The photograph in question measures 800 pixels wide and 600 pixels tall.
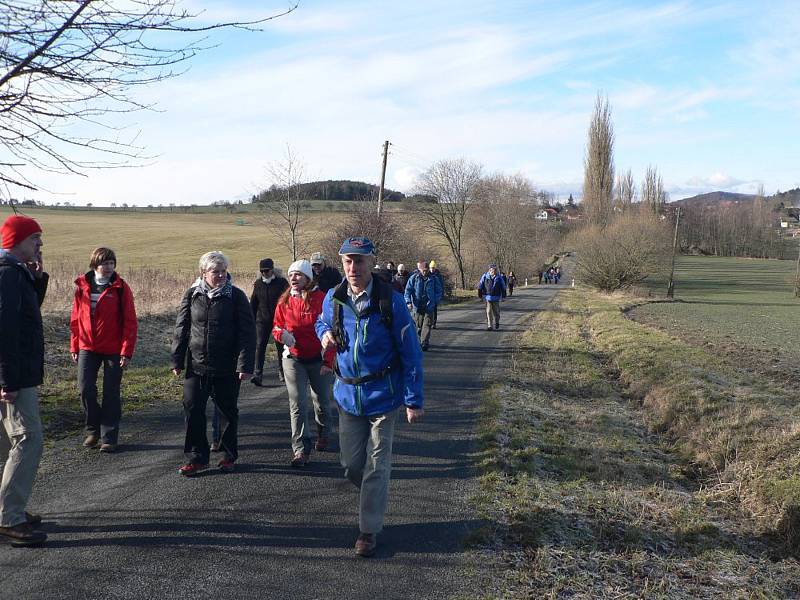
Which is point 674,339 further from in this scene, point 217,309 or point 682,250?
point 682,250

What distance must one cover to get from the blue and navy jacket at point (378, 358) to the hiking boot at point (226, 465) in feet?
6.12

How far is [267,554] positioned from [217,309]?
2267 mm

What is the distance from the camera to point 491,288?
60.4 feet

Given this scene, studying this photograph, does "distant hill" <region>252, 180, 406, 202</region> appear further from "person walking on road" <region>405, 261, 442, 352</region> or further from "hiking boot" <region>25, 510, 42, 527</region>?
"hiking boot" <region>25, 510, 42, 527</region>

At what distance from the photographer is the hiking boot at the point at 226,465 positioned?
577cm

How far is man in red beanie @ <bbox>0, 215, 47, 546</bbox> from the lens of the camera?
420 centimetres

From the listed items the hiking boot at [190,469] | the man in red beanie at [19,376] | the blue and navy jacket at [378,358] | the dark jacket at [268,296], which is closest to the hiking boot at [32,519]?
the man in red beanie at [19,376]

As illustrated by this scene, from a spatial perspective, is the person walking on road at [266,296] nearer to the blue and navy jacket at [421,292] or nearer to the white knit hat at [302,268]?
the white knit hat at [302,268]

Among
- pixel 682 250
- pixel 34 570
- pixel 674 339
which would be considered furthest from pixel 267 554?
pixel 682 250

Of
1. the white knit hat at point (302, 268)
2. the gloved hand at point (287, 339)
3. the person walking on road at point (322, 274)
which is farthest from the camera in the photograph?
the person walking on road at point (322, 274)

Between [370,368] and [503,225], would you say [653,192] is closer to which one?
[503,225]

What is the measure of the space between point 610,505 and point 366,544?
100 inches

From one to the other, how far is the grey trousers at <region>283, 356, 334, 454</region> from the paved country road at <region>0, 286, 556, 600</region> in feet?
0.95

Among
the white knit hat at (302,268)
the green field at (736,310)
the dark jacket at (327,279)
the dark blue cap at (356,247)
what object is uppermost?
the dark blue cap at (356,247)
